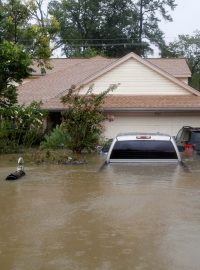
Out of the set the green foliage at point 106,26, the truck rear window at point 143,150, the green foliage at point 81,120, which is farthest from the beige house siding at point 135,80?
the green foliage at point 106,26

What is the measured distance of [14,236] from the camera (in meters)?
6.96

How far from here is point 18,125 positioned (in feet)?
78.3

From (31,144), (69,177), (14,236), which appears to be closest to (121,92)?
(31,144)

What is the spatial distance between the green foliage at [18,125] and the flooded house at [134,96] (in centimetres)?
266

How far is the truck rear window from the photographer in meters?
13.2

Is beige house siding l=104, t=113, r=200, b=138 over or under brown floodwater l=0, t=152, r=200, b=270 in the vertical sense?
under

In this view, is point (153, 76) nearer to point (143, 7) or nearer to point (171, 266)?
point (171, 266)

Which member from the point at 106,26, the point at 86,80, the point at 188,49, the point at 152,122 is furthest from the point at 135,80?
the point at 188,49

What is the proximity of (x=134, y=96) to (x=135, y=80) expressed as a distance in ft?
3.42

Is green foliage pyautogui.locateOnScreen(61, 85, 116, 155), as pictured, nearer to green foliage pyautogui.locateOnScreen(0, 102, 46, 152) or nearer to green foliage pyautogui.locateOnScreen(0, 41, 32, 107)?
green foliage pyautogui.locateOnScreen(0, 41, 32, 107)

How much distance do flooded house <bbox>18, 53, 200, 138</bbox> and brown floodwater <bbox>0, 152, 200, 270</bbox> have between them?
14.8m

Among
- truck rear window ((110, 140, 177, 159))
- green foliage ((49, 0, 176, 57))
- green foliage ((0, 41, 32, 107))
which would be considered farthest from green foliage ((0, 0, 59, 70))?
green foliage ((49, 0, 176, 57))

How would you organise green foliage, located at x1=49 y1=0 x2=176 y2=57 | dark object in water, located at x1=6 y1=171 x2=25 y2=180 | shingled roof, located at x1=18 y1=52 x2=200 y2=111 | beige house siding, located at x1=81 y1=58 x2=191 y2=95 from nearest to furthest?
dark object in water, located at x1=6 y1=171 x2=25 y2=180
shingled roof, located at x1=18 y1=52 x2=200 y2=111
beige house siding, located at x1=81 y1=58 x2=191 y2=95
green foliage, located at x1=49 y1=0 x2=176 y2=57

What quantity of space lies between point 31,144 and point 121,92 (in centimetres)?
690
